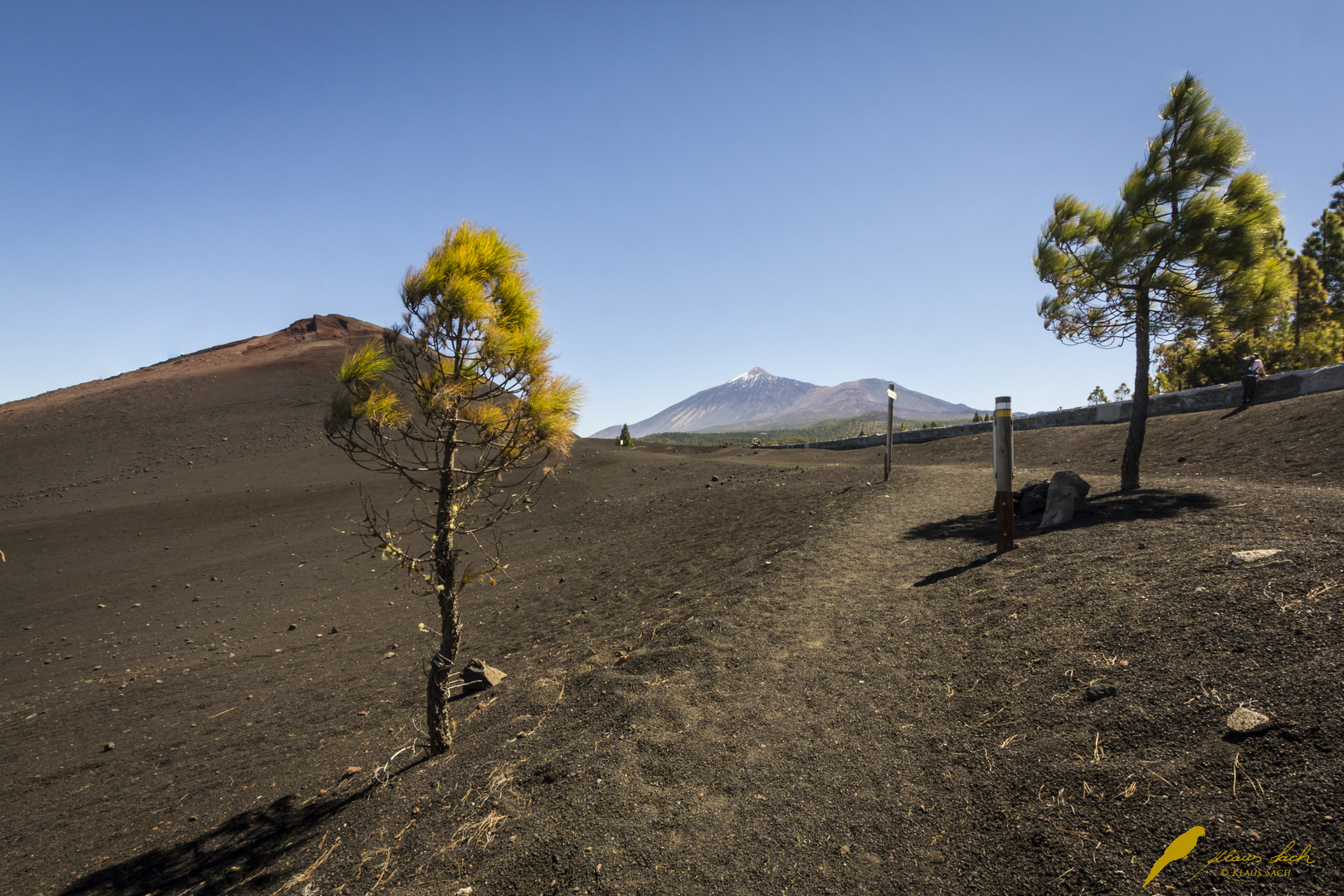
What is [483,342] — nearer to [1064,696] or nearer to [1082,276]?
[1064,696]

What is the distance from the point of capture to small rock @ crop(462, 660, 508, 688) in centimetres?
613

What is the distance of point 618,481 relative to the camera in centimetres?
1844

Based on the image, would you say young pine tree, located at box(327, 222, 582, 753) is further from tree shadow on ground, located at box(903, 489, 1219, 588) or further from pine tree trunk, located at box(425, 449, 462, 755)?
tree shadow on ground, located at box(903, 489, 1219, 588)

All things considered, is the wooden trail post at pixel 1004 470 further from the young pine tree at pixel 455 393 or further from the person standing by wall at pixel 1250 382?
the person standing by wall at pixel 1250 382

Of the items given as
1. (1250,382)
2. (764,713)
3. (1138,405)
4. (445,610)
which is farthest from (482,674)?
(1250,382)

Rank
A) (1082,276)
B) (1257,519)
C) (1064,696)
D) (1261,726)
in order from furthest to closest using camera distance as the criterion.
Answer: (1082,276), (1257,519), (1064,696), (1261,726)

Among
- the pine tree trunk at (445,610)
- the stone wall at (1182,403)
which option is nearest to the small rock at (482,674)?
the pine tree trunk at (445,610)

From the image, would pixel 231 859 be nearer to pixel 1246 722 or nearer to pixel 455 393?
pixel 455 393

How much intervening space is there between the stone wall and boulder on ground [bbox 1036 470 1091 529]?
419cm

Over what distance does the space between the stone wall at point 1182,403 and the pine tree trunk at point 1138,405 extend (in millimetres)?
1889

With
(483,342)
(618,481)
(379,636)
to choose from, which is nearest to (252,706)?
(379,636)

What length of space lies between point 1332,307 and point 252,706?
38274 millimetres

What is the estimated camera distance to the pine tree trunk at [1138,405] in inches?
340

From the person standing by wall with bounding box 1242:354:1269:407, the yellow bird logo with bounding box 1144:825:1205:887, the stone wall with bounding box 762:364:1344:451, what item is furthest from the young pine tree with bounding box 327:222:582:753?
the person standing by wall with bounding box 1242:354:1269:407
